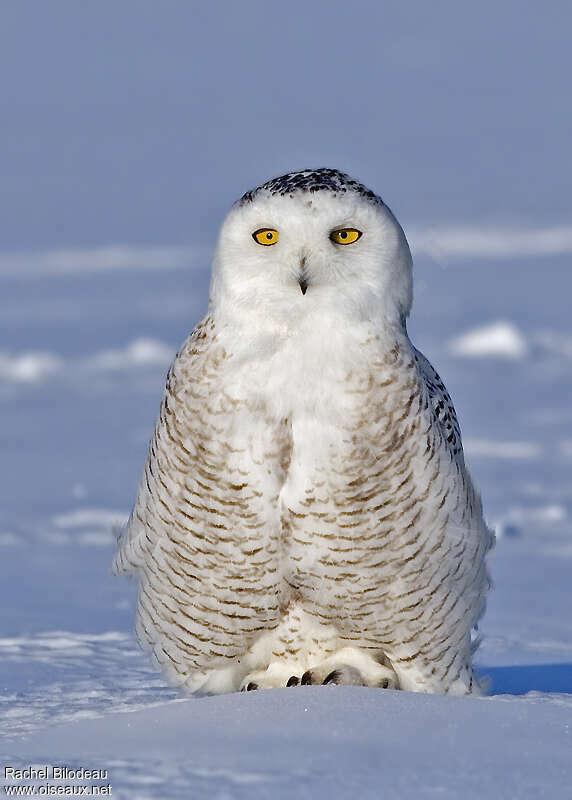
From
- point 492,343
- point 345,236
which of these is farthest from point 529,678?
point 492,343

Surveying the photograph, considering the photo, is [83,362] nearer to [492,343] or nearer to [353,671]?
[492,343]

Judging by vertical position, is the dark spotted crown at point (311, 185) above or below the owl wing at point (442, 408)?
above

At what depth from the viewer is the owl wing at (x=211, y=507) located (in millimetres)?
3559

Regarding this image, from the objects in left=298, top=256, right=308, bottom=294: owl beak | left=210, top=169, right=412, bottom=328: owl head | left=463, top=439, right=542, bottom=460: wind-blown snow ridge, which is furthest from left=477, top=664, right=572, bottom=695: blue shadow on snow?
left=463, top=439, right=542, bottom=460: wind-blown snow ridge

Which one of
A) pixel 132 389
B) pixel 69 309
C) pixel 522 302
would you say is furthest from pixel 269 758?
pixel 69 309

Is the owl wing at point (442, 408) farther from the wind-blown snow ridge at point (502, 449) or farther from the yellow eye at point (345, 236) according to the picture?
the wind-blown snow ridge at point (502, 449)

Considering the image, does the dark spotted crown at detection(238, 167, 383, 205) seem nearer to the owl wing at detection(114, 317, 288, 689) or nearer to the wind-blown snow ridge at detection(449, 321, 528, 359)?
the owl wing at detection(114, 317, 288, 689)

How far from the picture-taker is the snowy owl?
3.48 m

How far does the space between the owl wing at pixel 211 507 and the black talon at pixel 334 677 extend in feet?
0.69

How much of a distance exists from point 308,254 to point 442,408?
675mm

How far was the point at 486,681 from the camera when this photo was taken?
4199 mm

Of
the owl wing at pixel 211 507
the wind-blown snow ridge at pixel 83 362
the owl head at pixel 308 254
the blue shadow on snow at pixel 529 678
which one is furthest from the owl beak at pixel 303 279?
the wind-blown snow ridge at pixel 83 362

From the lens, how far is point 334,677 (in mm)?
3799

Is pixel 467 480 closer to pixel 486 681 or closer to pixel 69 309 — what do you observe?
pixel 486 681
